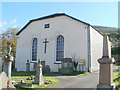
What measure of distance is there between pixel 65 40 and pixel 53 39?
176 centimetres

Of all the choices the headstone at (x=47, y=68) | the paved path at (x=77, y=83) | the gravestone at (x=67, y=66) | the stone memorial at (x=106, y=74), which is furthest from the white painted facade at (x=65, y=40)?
the stone memorial at (x=106, y=74)

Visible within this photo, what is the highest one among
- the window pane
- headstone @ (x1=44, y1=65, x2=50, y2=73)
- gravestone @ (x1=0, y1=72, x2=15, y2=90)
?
the window pane

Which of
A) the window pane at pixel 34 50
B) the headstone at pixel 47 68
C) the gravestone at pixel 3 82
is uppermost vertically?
the window pane at pixel 34 50

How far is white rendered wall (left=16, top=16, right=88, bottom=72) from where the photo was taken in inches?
696

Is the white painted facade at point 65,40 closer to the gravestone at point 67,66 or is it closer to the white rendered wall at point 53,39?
the white rendered wall at point 53,39

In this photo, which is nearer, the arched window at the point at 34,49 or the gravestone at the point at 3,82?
the gravestone at the point at 3,82

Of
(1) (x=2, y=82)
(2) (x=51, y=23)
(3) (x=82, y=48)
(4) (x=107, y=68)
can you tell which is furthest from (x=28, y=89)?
(2) (x=51, y=23)

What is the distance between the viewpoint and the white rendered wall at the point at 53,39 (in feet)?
58.0

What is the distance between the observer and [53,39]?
19594 millimetres

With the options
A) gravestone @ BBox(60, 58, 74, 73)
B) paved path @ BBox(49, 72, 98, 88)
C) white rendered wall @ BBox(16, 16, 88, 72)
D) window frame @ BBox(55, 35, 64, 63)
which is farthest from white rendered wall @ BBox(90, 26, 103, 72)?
paved path @ BBox(49, 72, 98, 88)

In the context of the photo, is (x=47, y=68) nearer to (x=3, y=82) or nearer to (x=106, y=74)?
(x=3, y=82)

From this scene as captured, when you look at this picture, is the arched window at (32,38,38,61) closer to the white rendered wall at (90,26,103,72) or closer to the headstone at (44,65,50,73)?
the headstone at (44,65,50,73)

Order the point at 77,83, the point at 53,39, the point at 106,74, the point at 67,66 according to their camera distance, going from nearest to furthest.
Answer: the point at 106,74 < the point at 77,83 < the point at 67,66 < the point at 53,39

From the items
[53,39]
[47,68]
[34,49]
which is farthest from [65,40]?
[34,49]
